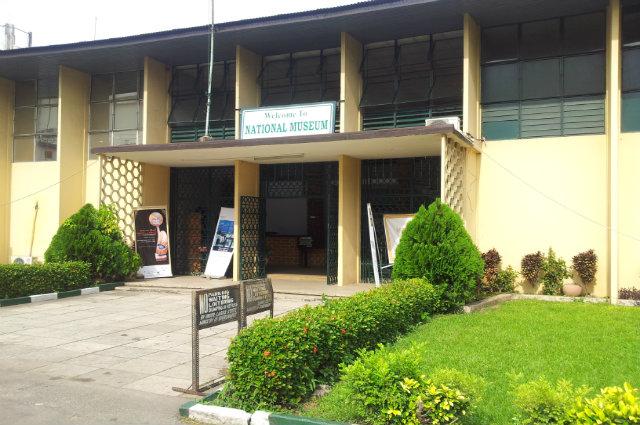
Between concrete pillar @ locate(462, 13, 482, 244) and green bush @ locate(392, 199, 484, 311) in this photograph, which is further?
concrete pillar @ locate(462, 13, 482, 244)

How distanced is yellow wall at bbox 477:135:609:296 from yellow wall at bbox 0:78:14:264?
15031mm

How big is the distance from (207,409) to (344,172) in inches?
359

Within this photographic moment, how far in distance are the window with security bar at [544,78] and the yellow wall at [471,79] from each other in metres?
0.22

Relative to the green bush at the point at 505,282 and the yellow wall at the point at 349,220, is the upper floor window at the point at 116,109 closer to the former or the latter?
the yellow wall at the point at 349,220

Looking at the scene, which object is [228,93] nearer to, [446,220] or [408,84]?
[408,84]

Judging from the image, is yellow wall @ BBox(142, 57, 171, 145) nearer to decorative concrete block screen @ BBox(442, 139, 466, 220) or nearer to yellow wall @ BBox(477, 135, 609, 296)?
decorative concrete block screen @ BBox(442, 139, 466, 220)

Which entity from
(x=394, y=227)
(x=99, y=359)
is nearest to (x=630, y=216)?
(x=394, y=227)

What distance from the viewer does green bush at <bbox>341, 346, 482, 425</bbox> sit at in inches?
180

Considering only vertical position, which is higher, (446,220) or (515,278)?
(446,220)

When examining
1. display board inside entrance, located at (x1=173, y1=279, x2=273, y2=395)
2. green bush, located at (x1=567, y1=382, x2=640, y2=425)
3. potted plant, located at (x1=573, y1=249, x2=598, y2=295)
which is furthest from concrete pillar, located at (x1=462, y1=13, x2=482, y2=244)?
green bush, located at (x1=567, y1=382, x2=640, y2=425)

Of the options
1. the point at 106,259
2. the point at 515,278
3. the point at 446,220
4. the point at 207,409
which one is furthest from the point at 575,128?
the point at 106,259

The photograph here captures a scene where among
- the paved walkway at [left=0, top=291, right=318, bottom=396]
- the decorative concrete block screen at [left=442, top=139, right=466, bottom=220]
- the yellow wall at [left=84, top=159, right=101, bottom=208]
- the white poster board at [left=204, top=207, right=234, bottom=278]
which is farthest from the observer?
the yellow wall at [left=84, top=159, right=101, bottom=208]

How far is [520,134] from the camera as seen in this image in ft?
42.2

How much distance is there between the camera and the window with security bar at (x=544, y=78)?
12.4m
